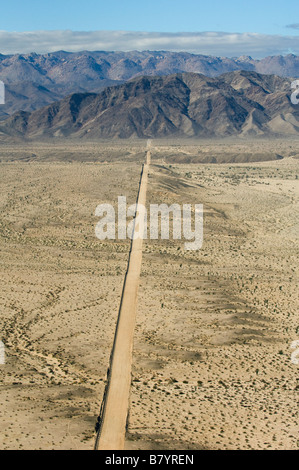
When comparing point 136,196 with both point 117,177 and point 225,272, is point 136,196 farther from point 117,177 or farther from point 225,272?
point 225,272

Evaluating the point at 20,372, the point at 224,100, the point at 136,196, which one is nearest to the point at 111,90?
the point at 224,100

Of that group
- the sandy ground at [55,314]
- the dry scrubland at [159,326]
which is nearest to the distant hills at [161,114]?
the dry scrubland at [159,326]

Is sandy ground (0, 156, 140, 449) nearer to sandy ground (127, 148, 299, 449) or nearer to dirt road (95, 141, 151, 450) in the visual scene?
dirt road (95, 141, 151, 450)

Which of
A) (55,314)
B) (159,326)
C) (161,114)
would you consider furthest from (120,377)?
(161,114)

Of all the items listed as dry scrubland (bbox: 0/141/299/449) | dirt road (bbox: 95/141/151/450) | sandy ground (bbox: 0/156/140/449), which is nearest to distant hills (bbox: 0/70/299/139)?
dry scrubland (bbox: 0/141/299/449)

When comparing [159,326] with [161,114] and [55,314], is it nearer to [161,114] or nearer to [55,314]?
[55,314]

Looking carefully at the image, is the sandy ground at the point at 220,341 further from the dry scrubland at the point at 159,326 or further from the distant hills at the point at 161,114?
the distant hills at the point at 161,114
